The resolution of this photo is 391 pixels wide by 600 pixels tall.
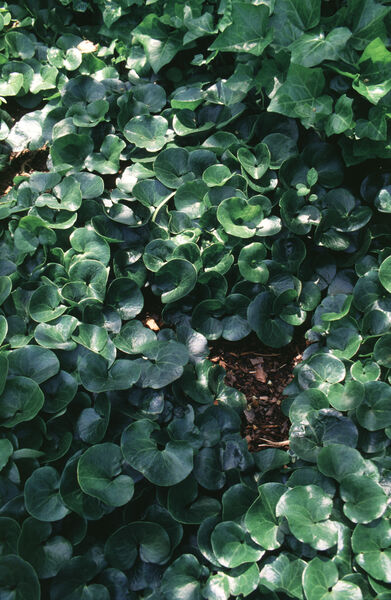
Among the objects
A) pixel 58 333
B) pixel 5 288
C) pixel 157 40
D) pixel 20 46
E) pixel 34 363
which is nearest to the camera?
pixel 34 363

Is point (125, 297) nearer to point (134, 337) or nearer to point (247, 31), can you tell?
point (134, 337)

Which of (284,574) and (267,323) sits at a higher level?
(267,323)

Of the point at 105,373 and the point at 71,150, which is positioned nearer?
the point at 105,373

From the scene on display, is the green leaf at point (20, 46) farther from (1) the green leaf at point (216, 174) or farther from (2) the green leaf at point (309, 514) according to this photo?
(2) the green leaf at point (309, 514)

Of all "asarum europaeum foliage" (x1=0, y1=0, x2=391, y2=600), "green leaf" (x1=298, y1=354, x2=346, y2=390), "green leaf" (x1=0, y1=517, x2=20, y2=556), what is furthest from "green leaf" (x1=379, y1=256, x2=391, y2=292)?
"green leaf" (x1=0, y1=517, x2=20, y2=556)

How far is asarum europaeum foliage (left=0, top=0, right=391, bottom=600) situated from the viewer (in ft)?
5.82

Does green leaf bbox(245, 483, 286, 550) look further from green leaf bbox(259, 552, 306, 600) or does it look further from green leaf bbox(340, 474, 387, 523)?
green leaf bbox(340, 474, 387, 523)

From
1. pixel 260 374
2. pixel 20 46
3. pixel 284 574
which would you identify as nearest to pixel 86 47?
pixel 20 46

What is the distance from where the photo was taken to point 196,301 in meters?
2.36

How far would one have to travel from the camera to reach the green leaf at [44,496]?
178 cm

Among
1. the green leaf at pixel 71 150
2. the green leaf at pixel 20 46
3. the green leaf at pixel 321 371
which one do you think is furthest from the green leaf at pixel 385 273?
the green leaf at pixel 20 46

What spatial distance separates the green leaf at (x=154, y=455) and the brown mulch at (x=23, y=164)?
165 centimetres

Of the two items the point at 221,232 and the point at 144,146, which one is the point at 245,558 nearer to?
the point at 221,232

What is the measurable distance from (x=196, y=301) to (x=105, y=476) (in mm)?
830
